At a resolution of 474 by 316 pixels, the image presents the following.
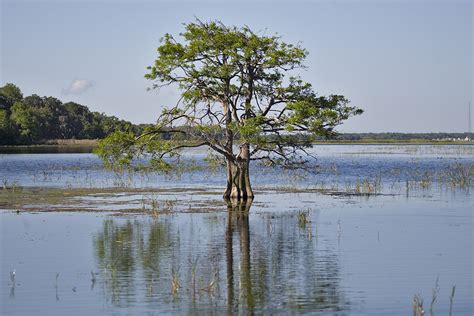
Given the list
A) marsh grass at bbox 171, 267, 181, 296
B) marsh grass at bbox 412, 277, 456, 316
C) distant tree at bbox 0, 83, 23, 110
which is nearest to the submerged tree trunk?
marsh grass at bbox 171, 267, 181, 296

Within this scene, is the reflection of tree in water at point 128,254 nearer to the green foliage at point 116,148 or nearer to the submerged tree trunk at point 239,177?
the green foliage at point 116,148

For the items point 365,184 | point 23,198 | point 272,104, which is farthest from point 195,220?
point 365,184

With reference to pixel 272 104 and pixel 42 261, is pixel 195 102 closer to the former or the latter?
pixel 272 104

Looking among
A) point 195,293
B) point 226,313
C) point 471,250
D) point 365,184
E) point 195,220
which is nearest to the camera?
point 226,313

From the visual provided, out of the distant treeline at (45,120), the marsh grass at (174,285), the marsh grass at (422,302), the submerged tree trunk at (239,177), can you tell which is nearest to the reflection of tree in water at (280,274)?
the marsh grass at (174,285)

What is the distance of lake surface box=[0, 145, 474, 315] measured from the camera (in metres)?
17.0

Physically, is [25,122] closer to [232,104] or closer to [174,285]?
[232,104]

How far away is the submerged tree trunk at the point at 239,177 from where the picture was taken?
36344mm

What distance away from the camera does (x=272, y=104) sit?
36531 millimetres

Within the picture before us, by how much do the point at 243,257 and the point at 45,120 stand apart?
120641 millimetres

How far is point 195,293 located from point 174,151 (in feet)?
63.1

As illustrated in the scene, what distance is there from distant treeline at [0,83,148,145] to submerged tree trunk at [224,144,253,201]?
86381 millimetres

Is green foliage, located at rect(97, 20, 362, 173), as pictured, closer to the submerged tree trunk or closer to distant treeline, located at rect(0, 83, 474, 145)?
the submerged tree trunk

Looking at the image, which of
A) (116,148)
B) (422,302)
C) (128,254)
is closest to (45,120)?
(116,148)
